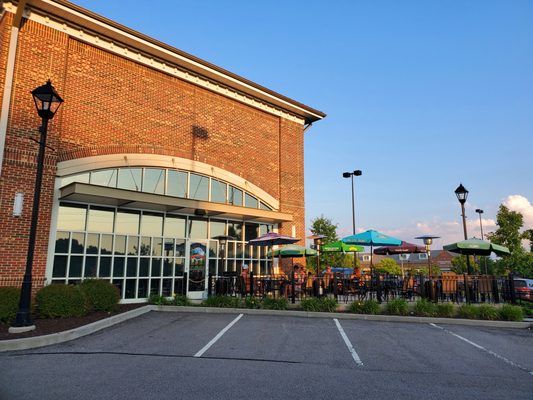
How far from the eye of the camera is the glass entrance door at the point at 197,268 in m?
15.7

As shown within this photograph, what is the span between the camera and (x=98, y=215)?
1334 cm

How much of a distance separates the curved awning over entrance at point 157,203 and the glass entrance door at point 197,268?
137 cm

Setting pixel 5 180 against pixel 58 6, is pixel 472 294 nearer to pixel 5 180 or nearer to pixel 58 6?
pixel 5 180

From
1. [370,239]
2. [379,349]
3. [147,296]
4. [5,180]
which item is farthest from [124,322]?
[370,239]

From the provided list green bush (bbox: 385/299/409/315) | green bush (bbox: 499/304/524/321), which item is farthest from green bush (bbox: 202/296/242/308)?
green bush (bbox: 499/304/524/321)

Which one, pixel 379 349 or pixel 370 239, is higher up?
pixel 370 239

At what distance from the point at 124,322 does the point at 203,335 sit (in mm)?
2860

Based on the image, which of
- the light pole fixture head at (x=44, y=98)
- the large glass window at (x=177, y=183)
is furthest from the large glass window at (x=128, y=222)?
the light pole fixture head at (x=44, y=98)

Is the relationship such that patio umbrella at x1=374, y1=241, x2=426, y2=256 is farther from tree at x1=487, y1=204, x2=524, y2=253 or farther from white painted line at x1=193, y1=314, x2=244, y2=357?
tree at x1=487, y1=204, x2=524, y2=253

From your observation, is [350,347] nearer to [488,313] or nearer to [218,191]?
[488,313]

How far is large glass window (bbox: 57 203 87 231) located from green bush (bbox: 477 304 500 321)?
12885mm

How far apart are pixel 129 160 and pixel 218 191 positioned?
4.19 m

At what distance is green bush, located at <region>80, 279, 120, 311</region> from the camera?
10570 millimetres

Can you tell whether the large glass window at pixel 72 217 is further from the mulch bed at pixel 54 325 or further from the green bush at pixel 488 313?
the green bush at pixel 488 313
